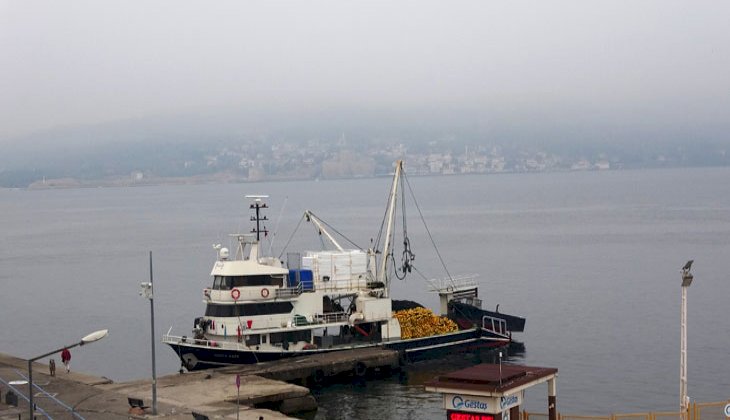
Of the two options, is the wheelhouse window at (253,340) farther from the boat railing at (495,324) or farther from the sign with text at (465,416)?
the sign with text at (465,416)

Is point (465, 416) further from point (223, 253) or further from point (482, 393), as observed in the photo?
point (223, 253)

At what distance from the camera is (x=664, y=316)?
6550 cm

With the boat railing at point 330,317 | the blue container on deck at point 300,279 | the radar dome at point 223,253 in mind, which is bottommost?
the boat railing at point 330,317

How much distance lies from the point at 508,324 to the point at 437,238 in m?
82.5

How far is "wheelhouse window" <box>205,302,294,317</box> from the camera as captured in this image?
45.2 meters

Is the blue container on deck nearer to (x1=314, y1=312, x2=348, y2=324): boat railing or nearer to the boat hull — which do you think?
(x1=314, y1=312, x2=348, y2=324): boat railing

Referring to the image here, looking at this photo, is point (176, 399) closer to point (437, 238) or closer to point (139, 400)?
point (139, 400)

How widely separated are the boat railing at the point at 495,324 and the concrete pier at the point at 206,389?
27.8 ft

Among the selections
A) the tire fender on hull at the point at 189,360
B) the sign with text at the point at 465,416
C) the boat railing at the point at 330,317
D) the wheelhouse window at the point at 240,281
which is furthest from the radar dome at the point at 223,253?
the sign with text at the point at 465,416

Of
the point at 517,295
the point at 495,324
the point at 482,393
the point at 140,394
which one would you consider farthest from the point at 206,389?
the point at 517,295

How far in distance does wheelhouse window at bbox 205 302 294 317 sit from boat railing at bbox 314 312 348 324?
5.31 feet

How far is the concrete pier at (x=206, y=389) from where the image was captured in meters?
Answer: 32.8

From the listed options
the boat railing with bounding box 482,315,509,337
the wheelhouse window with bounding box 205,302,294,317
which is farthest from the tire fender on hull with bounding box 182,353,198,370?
the boat railing with bounding box 482,315,509,337

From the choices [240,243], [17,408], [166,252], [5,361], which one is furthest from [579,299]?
[166,252]
